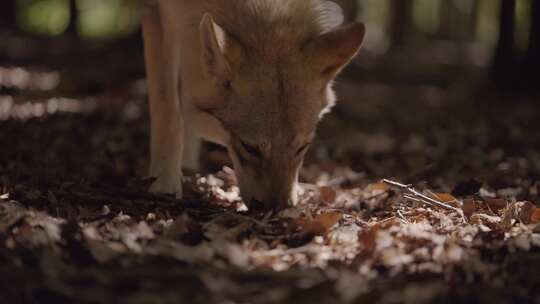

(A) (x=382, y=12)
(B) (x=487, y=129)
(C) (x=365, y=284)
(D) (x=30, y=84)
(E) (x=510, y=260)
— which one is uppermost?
(C) (x=365, y=284)

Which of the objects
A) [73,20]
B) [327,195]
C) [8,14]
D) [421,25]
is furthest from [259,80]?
[421,25]

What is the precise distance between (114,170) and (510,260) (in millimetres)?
3535

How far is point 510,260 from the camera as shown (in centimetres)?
328

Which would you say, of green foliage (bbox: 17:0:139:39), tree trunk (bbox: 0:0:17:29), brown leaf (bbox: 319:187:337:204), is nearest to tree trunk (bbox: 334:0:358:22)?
green foliage (bbox: 17:0:139:39)

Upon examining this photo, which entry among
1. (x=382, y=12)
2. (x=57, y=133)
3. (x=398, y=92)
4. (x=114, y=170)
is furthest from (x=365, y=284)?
(x=382, y=12)

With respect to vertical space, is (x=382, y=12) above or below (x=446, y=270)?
below

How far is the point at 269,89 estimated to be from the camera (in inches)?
164

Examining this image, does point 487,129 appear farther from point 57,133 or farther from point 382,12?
point 382,12

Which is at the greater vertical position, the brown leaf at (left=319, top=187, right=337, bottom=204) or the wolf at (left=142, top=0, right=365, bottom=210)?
the wolf at (left=142, top=0, right=365, bottom=210)

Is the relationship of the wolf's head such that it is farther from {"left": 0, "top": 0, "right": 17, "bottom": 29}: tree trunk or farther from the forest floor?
{"left": 0, "top": 0, "right": 17, "bottom": 29}: tree trunk

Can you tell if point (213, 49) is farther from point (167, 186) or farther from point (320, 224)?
point (320, 224)

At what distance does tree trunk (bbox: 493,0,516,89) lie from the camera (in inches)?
437

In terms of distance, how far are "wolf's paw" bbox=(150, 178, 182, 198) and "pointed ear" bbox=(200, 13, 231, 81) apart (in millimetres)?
988

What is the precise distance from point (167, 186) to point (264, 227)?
4.52 feet
